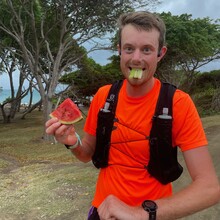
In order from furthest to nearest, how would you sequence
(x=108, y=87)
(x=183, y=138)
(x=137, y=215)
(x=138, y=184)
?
(x=108, y=87) < (x=138, y=184) < (x=183, y=138) < (x=137, y=215)

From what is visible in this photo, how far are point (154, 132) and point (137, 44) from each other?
0.52 metres

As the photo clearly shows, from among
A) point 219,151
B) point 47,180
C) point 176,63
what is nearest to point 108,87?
point 47,180

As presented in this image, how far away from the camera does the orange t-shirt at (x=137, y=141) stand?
189 cm

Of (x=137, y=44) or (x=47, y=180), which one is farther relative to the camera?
(x=47, y=180)

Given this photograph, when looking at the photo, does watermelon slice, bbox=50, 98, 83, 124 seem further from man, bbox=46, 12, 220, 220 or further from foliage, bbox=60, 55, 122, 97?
foliage, bbox=60, 55, 122, 97

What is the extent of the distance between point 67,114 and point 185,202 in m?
0.92

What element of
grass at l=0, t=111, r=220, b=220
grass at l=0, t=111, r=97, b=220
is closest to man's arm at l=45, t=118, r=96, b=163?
grass at l=0, t=111, r=220, b=220

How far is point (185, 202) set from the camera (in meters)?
1.58

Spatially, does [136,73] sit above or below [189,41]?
below

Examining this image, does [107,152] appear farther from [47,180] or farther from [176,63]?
[176,63]

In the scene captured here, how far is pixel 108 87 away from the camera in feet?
7.50

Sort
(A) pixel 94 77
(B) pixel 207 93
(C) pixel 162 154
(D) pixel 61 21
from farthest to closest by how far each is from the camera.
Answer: (A) pixel 94 77 → (B) pixel 207 93 → (D) pixel 61 21 → (C) pixel 162 154

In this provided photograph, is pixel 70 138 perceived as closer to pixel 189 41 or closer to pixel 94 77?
pixel 189 41

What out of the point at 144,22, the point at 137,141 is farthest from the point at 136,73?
the point at 137,141
